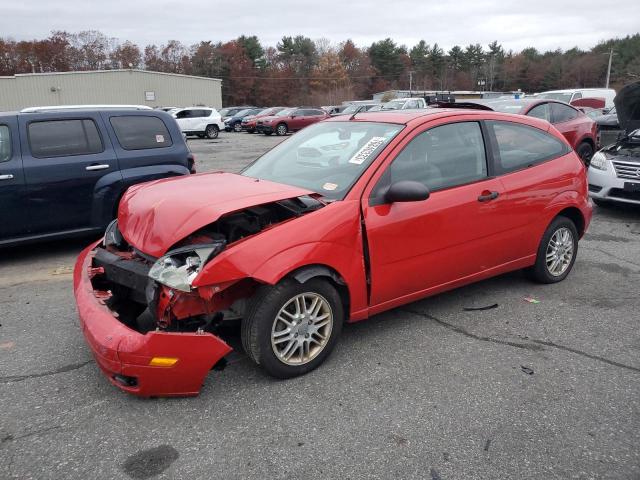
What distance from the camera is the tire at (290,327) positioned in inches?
121

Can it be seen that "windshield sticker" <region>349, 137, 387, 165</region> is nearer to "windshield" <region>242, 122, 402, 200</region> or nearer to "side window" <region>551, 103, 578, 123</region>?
"windshield" <region>242, 122, 402, 200</region>

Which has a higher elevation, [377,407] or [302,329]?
[302,329]

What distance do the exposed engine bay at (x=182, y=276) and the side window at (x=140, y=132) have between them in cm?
284

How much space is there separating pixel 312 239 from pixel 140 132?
4.17 m

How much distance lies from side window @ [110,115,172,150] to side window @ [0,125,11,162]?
112 centimetres

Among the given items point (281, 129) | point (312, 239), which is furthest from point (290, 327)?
point (281, 129)

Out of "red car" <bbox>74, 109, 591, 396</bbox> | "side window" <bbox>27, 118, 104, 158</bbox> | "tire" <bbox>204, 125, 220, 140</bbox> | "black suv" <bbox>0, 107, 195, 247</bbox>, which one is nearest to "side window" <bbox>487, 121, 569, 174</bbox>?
"red car" <bbox>74, 109, 591, 396</bbox>

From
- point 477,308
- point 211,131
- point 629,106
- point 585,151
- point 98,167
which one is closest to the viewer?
point 477,308

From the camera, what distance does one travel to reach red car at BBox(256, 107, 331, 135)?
96.4ft

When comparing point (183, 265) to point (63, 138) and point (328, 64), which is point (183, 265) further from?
point (328, 64)

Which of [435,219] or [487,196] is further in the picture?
[487,196]

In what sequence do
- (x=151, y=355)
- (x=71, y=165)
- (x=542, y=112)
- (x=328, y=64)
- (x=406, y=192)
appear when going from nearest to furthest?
(x=151, y=355)
(x=406, y=192)
(x=71, y=165)
(x=542, y=112)
(x=328, y=64)

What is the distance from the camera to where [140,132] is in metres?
6.47

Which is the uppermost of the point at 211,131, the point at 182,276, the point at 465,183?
the point at 465,183
